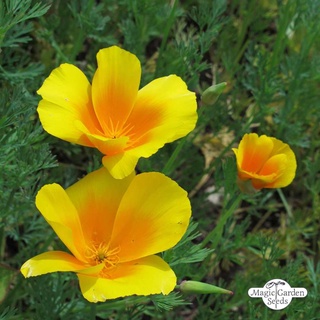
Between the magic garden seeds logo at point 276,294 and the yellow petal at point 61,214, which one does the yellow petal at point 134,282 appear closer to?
the yellow petal at point 61,214

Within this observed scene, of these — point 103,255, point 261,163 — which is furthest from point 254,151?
point 103,255

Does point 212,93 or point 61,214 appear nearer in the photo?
point 61,214

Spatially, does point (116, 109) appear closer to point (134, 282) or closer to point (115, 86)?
point (115, 86)

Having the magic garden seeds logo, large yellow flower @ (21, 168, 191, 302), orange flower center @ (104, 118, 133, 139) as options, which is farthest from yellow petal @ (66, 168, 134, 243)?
the magic garden seeds logo

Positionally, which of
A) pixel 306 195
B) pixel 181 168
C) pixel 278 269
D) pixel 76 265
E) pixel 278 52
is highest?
pixel 76 265

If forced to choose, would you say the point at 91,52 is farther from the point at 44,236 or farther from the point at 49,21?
the point at 44,236

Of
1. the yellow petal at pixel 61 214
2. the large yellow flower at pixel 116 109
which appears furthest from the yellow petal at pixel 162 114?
the yellow petal at pixel 61 214

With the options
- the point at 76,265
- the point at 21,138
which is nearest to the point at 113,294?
the point at 76,265
